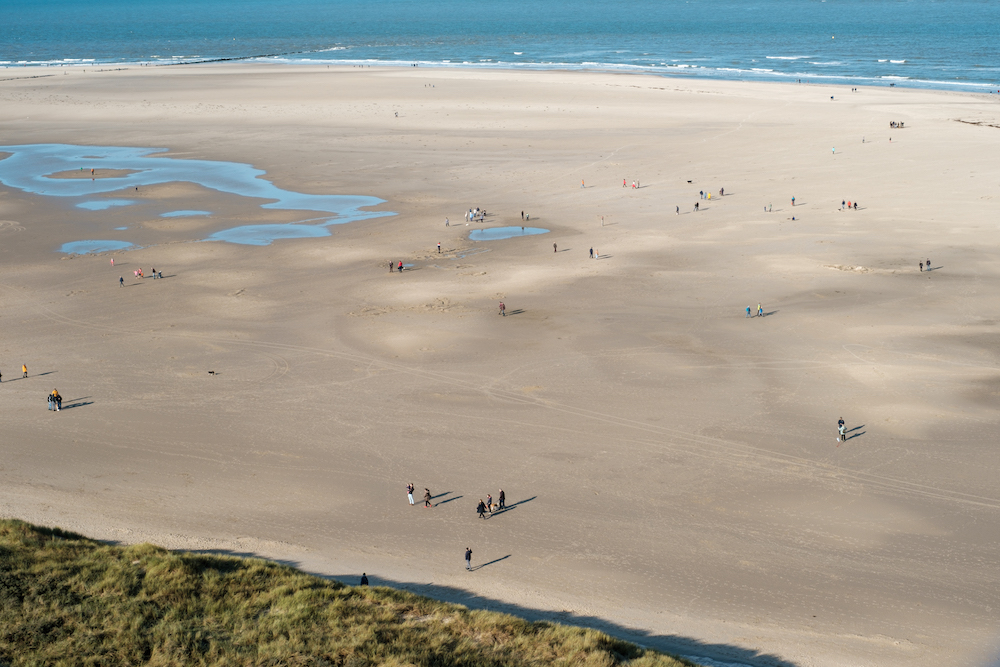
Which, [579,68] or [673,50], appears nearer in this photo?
[579,68]

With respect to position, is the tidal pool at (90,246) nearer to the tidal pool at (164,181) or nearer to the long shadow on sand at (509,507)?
the tidal pool at (164,181)

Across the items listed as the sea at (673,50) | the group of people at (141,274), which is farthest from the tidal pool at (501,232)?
the sea at (673,50)

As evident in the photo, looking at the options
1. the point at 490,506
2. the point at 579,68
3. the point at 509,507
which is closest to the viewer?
the point at 490,506

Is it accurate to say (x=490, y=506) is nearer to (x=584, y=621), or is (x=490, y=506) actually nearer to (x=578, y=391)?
(x=584, y=621)

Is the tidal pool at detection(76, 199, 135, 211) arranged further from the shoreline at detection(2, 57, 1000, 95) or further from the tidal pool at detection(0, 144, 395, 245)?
the shoreline at detection(2, 57, 1000, 95)

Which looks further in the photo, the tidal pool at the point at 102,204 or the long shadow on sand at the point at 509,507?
the tidal pool at the point at 102,204

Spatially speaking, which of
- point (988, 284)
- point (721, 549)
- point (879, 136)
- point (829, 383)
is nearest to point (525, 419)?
point (721, 549)

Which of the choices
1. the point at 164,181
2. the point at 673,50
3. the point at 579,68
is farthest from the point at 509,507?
the point at 673,50
